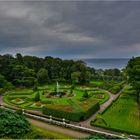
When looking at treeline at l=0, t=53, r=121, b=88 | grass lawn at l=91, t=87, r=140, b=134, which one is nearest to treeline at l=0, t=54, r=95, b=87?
treeline at l=0, t=53, r=121, b=88

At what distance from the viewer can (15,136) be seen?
21.0 meters

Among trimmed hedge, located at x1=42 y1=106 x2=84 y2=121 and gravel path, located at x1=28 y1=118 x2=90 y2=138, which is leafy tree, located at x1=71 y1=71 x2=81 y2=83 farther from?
gravel path, located at x1=28 y1=118 x2=90 y2=138

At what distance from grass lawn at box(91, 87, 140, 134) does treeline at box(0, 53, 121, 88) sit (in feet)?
86.2

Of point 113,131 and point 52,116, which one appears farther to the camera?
point 52,116

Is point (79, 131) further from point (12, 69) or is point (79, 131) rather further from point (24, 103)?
point (12, 69)

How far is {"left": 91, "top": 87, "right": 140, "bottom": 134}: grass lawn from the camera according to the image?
2847cm

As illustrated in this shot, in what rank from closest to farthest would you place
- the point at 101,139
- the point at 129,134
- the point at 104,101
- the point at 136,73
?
1. the point at 101,139
2. the point at 129,134
3. the point at 136,73
4. the point at 104,101

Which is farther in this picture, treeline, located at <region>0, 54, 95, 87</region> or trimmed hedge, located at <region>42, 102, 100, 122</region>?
treeline, located at <region>0, 54, 95, 87</region>

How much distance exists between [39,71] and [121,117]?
3814 cm

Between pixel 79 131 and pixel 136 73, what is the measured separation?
1782 centimetres

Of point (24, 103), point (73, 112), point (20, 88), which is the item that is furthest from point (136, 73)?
point (20, 88)

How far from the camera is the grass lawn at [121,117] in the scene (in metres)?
28.5

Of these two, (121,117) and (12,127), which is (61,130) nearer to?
(12,127)

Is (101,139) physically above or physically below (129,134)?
above
